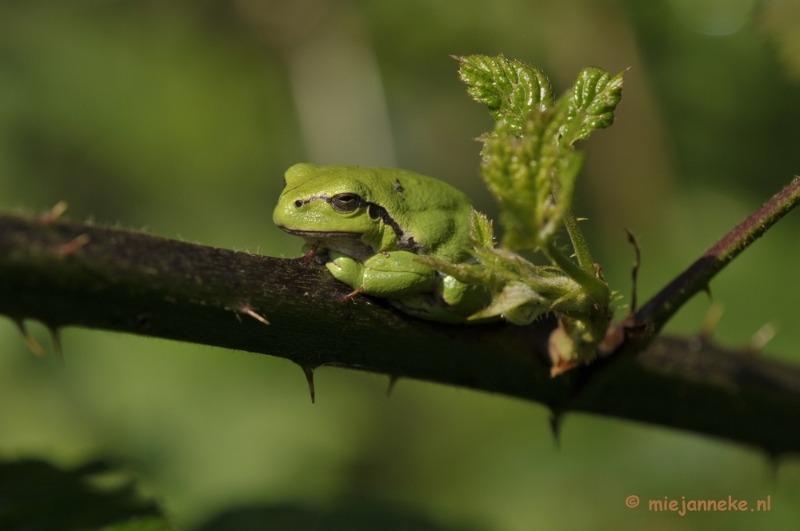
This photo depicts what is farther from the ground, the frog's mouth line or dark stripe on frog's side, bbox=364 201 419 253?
dark stripe on frog's side, bbox=364 201 419 253

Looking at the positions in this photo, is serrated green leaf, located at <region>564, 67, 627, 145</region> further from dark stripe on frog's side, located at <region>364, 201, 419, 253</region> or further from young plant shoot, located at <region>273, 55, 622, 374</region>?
dark stripe on frog's side, located at <region>364, 201, 419, 253</region>

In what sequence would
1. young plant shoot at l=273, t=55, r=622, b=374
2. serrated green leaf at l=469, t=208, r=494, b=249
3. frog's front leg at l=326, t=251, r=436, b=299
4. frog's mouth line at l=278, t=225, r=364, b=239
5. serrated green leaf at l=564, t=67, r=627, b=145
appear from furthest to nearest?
frog's mouth line at l=278, t=225, r=364, b=239, frog's front leg at l=326, t=251, r=436, b=299, serrated green leaf at l=469, t=208, r=494, b=249, serrated green leaf at l=564, t=67, r=627, b=145, young plant shoot at l=273, t=55, r=622, b=374

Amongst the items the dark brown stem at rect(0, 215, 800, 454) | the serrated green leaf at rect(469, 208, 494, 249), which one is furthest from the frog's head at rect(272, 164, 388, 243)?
the serrated green leaf at rect(469, 208, 494, 249)

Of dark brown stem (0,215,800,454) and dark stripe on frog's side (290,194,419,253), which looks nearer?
dark brown stem (0,215,800,454)

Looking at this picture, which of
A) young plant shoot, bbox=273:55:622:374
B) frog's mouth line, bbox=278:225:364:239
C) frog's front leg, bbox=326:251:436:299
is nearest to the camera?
young plant shoot, bbox=273:55:622:374

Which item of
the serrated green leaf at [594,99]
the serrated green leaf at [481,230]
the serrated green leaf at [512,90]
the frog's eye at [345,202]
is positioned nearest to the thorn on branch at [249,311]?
the serrated green leaf at [481,230]

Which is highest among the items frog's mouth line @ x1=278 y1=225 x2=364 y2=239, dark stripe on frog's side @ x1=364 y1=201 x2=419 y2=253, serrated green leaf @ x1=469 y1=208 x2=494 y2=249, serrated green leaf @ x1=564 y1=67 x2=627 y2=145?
dark stripe on frog's side @ x1=364 y1=201 x2=419 y2=253

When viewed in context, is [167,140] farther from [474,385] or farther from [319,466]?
[474,385]
